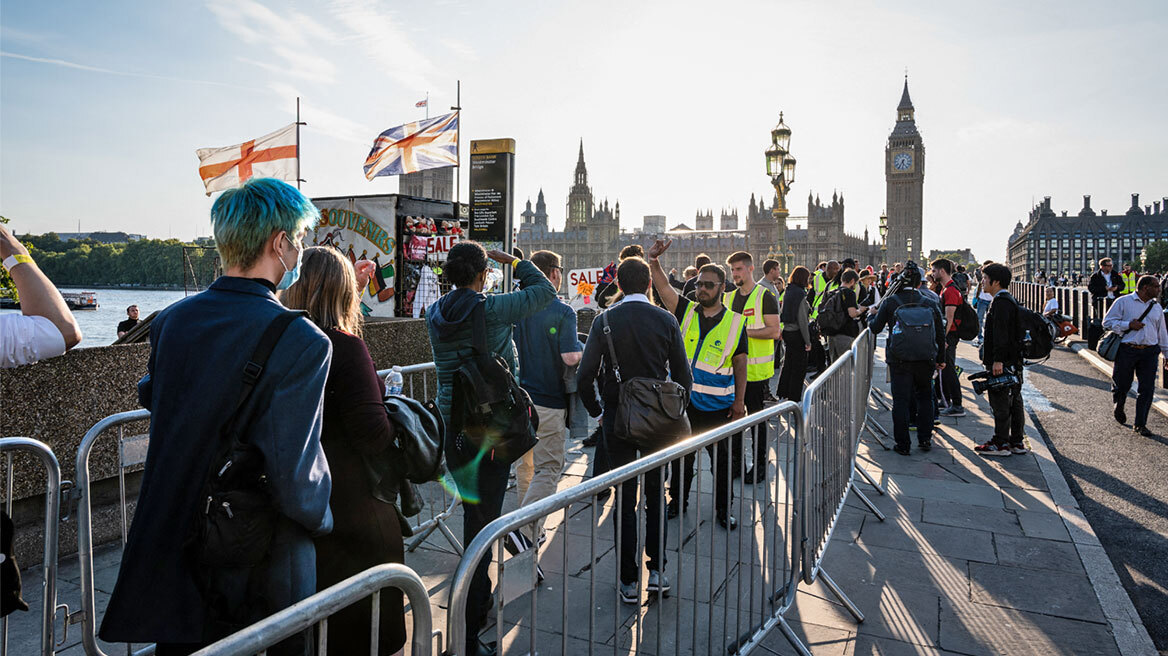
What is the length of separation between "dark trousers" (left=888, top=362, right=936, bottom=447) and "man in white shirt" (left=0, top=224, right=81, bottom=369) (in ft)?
22.0

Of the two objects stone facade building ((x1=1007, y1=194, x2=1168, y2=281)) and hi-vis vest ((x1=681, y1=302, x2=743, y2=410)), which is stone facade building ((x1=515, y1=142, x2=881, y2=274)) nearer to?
stone facade building ((x1=1007, y1=194, x2=1168, y2=281))

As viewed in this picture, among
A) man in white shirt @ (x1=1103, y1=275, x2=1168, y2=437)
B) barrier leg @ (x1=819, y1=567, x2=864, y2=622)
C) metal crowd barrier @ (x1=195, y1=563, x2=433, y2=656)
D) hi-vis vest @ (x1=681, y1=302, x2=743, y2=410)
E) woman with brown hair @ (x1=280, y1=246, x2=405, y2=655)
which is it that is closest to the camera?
metal crowd barrier @ (x1=195, y1=563, x2=433, y2=656)

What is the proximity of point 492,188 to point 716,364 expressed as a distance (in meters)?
5.58

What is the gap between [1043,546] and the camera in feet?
15.7

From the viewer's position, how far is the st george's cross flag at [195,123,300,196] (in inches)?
622

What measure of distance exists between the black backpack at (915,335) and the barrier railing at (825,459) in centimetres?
236

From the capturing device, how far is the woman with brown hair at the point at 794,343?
8062 mm

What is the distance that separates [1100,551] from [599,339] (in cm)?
362

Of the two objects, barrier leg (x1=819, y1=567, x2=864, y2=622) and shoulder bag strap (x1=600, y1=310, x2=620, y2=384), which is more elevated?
shoulder bag strap (x1=600, y1=310, x2=620, y2=384)

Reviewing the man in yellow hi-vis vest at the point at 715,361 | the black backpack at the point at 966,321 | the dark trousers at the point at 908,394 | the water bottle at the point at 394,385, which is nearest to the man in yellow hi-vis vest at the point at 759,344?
the man in yellow hi-vis vest at the point at 715,361

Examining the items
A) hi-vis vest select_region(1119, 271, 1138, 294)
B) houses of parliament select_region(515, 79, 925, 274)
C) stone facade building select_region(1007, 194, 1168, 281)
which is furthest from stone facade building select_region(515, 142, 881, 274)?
hi-vis vest select_region(1119, 271, 1138, 294)

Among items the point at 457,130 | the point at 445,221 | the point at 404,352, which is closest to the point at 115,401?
the point at 404,352

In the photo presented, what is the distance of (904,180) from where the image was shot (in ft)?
381

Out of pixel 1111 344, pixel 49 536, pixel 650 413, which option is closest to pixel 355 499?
pixel 49 536
